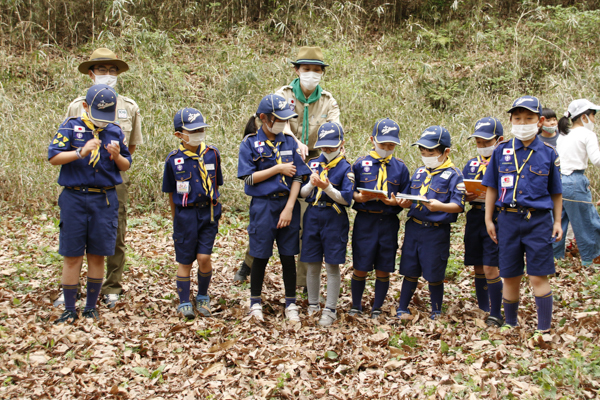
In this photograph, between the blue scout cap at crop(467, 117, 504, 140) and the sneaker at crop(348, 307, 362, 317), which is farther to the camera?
the sneaker at crop(348, 307, 362, 317)

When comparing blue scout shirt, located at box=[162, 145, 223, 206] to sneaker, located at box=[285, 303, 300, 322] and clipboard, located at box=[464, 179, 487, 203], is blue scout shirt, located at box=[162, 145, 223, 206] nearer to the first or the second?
sneaker, located at box=[285, 303, 300, 322]

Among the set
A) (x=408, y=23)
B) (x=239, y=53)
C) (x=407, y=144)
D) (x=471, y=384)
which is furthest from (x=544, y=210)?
(x=408, y=23)

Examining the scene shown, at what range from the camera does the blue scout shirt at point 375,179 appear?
499 cm

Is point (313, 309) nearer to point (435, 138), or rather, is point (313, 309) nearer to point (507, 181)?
point (435, 138)

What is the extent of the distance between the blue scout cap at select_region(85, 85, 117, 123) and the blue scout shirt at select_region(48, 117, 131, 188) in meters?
0.21

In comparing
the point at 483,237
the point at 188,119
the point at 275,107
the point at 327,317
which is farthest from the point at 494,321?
the point at 188,119

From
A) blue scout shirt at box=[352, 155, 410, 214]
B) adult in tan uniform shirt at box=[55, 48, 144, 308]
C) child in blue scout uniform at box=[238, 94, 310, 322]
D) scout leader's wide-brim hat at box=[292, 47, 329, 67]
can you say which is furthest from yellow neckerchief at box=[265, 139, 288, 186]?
adult in tan uniform shirt at box=[55, 48, 144, 308]

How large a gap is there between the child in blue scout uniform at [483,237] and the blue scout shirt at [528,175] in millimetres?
446

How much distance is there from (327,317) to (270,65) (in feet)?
28.7

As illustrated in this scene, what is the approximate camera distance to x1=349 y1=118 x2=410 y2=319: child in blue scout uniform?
4965 mm

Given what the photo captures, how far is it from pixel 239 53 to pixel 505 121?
22.6ft

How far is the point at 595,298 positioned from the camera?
5.46 metres

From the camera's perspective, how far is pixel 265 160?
5059 mm

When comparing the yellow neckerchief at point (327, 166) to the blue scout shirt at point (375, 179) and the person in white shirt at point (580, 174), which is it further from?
the person in white shirt at point (580, 174)
